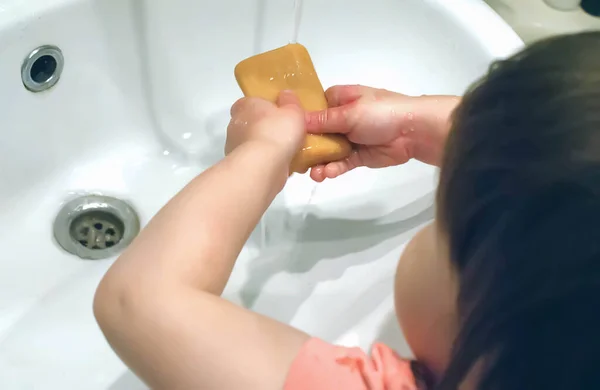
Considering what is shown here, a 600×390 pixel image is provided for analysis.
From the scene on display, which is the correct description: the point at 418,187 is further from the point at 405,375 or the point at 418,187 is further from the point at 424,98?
the point at 405,375

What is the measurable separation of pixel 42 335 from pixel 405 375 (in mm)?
315

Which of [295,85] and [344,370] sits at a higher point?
[295,85]

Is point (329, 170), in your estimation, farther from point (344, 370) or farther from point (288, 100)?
point (344, 370)

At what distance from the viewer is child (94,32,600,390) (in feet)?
0.81

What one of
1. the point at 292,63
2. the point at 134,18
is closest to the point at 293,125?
the point at 292,63

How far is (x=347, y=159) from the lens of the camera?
545 millimetres

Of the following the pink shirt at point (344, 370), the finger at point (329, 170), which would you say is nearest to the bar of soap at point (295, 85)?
the finger at point (329, 170)

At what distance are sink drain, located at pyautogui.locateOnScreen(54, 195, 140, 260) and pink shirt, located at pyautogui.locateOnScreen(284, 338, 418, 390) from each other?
0.28 meters

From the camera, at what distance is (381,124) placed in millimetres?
529

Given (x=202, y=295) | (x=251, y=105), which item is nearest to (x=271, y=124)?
(x=251, y=105)

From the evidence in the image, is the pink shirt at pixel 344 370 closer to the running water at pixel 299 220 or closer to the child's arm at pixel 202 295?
the child's arm at pixel 202 295

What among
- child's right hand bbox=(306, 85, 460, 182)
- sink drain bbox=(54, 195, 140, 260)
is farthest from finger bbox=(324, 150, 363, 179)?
sink drain bbox=(54, 195, 140, 260)

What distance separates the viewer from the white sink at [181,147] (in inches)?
21.4

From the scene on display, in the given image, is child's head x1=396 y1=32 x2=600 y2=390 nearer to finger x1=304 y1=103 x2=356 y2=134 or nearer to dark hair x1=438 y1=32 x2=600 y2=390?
dark hair x1=438 y1=32 x2=600 y2=390
